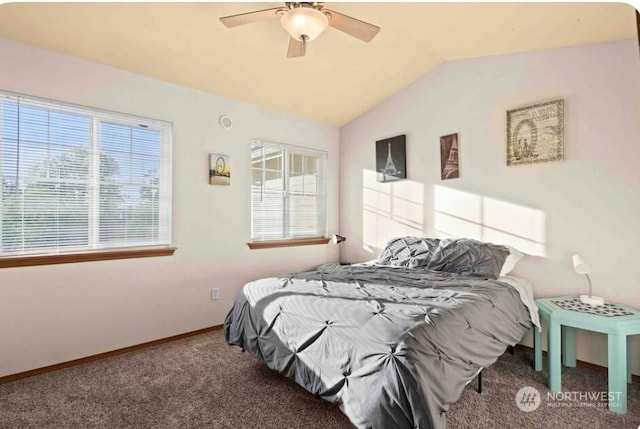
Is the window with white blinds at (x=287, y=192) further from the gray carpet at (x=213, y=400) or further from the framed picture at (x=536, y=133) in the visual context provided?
the framed picture at (x=536, y=133)

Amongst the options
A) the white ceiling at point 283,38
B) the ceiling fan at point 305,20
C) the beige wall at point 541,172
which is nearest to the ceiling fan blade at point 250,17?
the ceiling fan at point 305,20

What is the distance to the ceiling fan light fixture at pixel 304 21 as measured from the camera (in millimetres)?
1950

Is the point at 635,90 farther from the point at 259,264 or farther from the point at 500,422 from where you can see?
the point at 259,264

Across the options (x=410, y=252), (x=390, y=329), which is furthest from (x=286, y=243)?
(x=390, y=329)

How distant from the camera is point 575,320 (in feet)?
7.32

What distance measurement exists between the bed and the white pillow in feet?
0.13

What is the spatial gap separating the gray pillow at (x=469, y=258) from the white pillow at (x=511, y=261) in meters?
0.04

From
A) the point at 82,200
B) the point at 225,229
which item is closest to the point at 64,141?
the point at 82,200

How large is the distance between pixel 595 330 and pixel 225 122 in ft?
11.5

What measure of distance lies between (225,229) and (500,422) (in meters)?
2.79

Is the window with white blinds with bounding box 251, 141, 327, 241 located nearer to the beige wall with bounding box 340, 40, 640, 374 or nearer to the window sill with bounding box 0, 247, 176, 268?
the beige wall with bounding box 340, 40, 640, 374

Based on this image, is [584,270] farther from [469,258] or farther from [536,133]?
[536,133]

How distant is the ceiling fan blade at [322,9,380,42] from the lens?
2045mm

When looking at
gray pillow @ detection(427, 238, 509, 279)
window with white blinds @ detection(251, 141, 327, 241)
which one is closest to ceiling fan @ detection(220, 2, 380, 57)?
window with white blinds @ detection(251, 141, 327, 241)
